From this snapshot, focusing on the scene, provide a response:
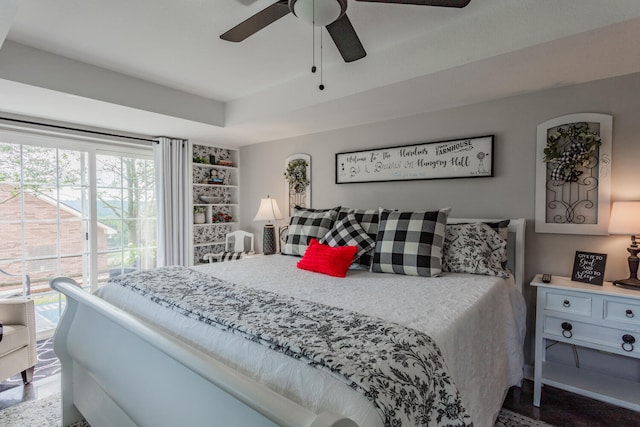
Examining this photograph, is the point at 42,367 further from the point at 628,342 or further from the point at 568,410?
the point at 628,342

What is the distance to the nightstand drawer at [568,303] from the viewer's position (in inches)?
75.0

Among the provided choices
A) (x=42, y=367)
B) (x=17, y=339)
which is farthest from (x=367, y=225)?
(x=42, y=367)

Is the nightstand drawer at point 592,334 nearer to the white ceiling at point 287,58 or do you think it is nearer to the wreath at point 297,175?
the white ceiling at point 287,58

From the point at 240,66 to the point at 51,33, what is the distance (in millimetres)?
1157

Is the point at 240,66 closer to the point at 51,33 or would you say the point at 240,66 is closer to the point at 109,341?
the point at 51,33

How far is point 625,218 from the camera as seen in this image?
1.88m

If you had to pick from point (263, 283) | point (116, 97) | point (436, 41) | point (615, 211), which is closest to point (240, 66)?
point (116, 97)

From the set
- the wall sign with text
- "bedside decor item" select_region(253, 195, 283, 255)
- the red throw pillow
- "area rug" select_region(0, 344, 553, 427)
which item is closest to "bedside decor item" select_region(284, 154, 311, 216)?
"bedside decor item" select_region(253, 195, 283, 255)

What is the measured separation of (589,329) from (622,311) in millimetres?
195

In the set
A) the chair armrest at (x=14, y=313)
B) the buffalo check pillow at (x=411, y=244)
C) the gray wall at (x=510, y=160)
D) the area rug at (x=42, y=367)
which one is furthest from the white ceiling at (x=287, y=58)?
the area rug at (x=42, y=367)

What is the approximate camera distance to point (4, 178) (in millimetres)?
2916

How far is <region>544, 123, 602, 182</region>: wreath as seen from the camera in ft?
7.00

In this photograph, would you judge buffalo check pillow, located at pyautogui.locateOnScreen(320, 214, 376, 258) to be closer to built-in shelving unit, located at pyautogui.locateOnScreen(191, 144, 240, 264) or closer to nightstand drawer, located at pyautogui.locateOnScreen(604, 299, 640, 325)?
nightstand drawer, located at pyautogui.locateOnScreen(604, 299, 640, 325)

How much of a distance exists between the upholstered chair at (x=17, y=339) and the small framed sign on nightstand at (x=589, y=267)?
3621 mm
